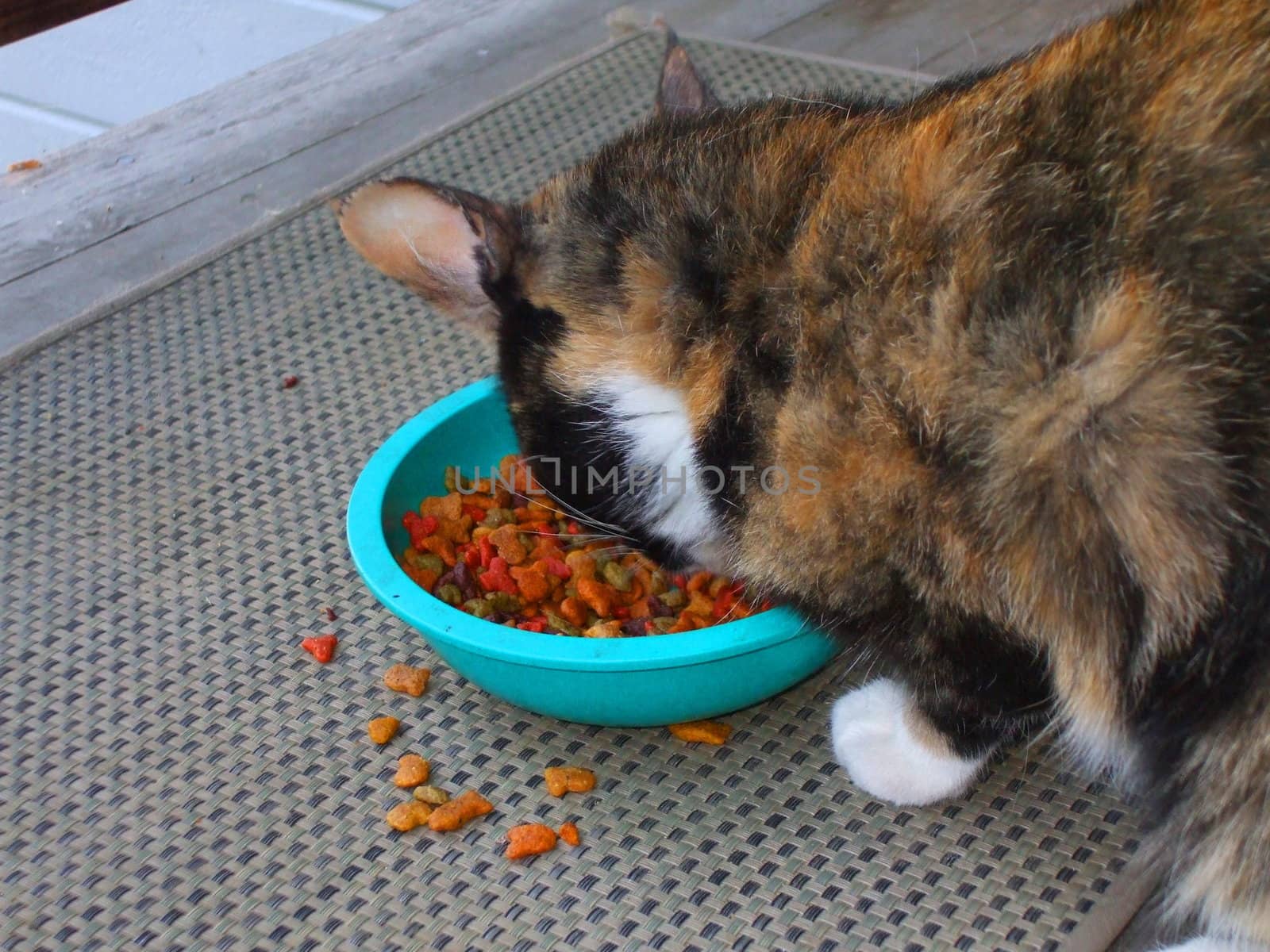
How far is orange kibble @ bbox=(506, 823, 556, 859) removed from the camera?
1153 mm

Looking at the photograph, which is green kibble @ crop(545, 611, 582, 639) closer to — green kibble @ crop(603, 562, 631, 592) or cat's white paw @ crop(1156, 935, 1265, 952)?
green kibble @ crop(603, 562, 631, 592)

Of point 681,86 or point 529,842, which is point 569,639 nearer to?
point 529,842

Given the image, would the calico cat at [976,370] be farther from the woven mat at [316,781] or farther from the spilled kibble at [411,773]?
the spilled kibble at [411,773]

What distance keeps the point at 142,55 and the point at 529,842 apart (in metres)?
2.69

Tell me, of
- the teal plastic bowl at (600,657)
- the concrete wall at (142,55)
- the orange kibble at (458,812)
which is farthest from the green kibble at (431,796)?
the concrete wall at (142,55)

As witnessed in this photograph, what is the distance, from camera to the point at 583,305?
1136 mm

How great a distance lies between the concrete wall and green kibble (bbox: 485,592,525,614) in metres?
2.26

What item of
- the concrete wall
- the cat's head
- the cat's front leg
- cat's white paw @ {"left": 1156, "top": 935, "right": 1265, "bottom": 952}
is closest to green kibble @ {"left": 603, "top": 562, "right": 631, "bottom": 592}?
the cat's head

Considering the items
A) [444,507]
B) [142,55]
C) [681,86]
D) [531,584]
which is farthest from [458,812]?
[142,55]

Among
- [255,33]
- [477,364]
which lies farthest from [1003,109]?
[255,33]

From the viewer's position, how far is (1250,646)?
93 centimetres

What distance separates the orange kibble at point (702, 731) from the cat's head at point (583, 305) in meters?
0.17

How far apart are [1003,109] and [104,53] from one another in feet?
9.14

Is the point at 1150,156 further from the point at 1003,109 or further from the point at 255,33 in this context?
the point at 255,33
